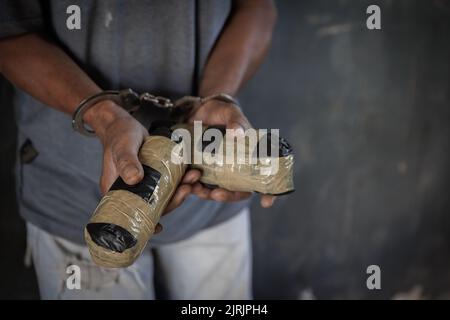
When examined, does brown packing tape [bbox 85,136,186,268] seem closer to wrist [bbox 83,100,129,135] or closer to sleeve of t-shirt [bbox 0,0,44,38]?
wrist [bbox 83,100,129,135]

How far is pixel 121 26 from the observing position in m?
0.87


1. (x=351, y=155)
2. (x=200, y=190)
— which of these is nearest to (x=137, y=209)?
(x=200, y=190)

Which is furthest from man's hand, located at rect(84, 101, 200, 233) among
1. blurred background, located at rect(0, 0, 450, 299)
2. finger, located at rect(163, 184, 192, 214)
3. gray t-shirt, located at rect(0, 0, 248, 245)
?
blurred background, located at rect(0, 0, 450, 299)

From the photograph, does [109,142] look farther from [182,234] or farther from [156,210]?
[182,234]

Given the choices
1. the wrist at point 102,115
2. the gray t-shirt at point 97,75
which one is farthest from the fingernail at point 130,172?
the gray t-shirt at point 97,75

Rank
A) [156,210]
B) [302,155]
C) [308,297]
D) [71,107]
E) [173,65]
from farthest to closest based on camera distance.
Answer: [308,297]
[302,155]
[173,65]
[71,107]
[156,210]

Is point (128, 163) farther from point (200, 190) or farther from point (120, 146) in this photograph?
point (200, 190)

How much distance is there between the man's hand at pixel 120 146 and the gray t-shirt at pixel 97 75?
12 cm

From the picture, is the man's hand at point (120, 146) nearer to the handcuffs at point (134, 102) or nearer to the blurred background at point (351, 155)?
the handcuffs at point (134, 102)

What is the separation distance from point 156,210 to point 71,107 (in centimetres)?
24

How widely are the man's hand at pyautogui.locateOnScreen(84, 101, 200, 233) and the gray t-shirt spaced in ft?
0.40
